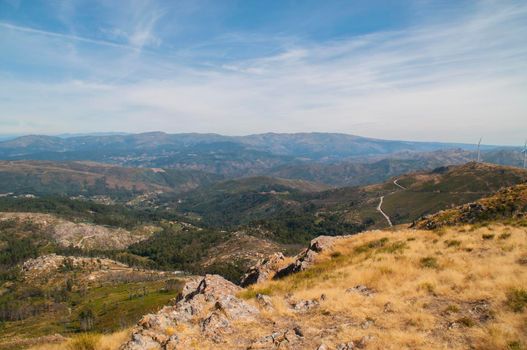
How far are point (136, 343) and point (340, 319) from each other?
10795 millimetres

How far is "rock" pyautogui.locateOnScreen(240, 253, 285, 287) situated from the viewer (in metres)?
33.9

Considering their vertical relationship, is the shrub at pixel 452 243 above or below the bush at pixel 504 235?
below

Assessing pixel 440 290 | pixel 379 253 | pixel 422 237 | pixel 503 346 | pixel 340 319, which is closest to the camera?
pixel 503 346

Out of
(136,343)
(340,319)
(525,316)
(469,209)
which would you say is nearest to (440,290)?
(525,316)

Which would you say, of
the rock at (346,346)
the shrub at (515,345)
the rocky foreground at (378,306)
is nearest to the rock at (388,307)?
the rocky foreground at (378,306)

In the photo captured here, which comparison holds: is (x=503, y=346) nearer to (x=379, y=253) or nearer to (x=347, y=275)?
(x=347, y=275)

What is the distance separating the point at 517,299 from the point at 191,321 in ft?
56.9

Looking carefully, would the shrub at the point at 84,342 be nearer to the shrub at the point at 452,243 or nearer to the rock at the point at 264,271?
the rock at the point at 264,271

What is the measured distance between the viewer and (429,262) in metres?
26.3

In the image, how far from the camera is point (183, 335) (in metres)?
17.1

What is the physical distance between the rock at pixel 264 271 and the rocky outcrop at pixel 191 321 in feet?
34.6

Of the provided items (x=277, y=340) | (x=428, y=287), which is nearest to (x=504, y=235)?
(x=428, y=287)

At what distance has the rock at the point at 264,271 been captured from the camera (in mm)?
33872

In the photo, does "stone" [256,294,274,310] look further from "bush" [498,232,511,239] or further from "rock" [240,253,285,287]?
"bush" [498,232,511,239]
